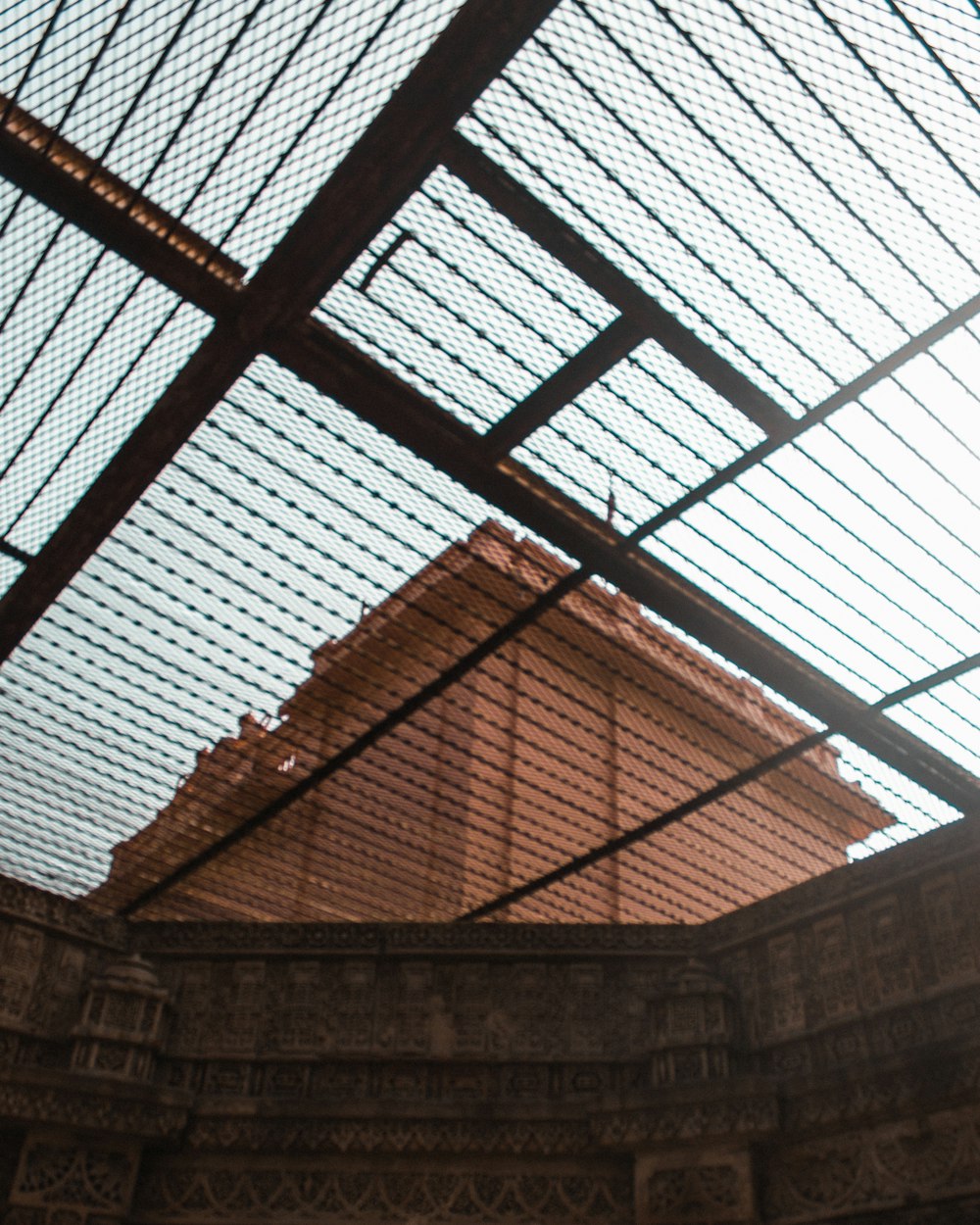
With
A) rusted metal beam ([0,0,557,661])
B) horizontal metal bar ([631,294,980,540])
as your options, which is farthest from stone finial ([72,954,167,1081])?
horizontal metal bar ([631,294,980,540])

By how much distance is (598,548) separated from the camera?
9320 millimetres

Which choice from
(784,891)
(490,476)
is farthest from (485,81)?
(784,891)

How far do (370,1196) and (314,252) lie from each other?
271 inches

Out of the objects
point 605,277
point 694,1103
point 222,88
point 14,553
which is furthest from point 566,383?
point 694,1103

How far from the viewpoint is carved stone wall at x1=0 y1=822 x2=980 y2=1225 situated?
28.1 feet

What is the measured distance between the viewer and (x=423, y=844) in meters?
12.4

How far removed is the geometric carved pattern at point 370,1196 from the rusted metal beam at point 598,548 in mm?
4141

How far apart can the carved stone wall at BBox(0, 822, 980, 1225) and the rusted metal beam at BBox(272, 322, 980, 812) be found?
5.04 feet

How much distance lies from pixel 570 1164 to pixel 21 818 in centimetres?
637

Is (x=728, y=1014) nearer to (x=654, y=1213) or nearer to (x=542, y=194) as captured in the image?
(x=654, y=1213)

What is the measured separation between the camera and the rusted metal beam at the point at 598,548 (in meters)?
8.33

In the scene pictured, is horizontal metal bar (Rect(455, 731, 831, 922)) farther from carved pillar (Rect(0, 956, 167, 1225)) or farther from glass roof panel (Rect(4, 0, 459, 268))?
glass roof panel (Rect(4, 0, 459, 268))

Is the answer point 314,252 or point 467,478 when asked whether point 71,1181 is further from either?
point 314,252

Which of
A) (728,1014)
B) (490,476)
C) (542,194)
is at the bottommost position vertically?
(728,1014)
